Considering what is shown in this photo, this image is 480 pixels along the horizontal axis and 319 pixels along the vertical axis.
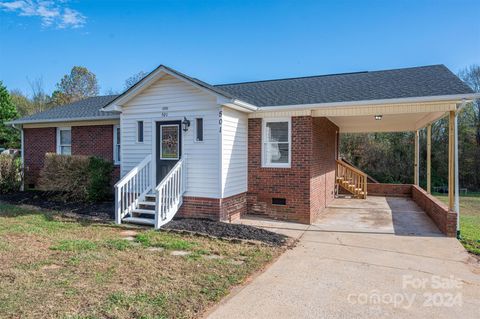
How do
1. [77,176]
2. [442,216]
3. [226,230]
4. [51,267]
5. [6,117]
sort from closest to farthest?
[51,267] → [226,230] → [442,216] → [77,176] → [6,117]

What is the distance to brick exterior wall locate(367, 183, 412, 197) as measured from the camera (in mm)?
15359

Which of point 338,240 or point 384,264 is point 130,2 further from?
point 384,264

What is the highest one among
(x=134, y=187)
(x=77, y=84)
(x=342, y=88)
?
(x=77, y=84)

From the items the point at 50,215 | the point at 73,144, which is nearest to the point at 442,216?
the point at 50,215

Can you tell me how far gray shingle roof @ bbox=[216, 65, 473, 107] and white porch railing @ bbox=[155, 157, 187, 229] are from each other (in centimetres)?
309

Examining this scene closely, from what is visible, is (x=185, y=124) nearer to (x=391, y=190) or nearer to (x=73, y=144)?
(x=73, y=144)

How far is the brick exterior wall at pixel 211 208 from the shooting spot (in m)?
8.19

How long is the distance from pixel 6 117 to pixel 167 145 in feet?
97.0

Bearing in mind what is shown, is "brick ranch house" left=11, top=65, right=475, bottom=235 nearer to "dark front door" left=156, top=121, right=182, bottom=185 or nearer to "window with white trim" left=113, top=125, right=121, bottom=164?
"dark front door" left=156, top=121, right=182, bottom=185

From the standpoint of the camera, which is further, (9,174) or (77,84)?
(77,84)

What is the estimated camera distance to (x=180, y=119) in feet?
28.4

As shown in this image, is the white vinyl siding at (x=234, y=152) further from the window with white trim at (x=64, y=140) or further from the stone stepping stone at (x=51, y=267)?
the window with white trim at (x=64, y=140)

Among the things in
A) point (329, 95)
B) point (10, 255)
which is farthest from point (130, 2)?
point (10, 255)

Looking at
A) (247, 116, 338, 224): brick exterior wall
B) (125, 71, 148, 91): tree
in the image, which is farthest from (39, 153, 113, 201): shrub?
(125, 71, 148, 91): tree
